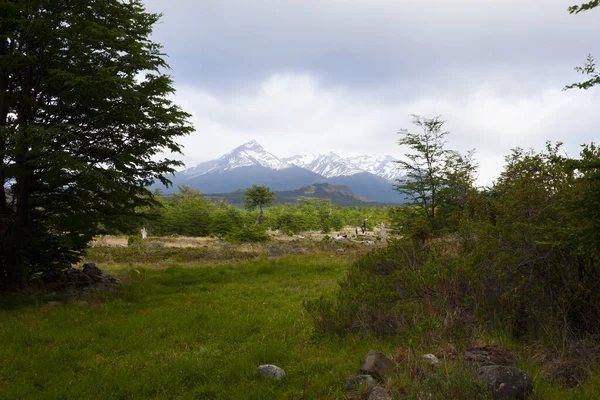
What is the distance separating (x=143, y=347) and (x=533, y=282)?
23.5ft

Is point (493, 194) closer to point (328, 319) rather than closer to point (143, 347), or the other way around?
point (328, 319)

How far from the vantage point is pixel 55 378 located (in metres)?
5.19

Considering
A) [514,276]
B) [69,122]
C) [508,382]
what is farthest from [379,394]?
[69,122]

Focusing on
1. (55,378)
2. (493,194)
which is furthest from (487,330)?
(55,378)

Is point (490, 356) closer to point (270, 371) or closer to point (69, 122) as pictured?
point (270, 371)

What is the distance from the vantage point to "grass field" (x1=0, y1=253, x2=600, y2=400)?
176 inches

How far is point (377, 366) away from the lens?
15.1 feet

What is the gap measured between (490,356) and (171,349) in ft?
17.8

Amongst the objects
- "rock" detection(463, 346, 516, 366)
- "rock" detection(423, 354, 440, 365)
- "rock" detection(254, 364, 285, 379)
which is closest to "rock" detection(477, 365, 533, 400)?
"rock" detection(463, 346, 516, 366)

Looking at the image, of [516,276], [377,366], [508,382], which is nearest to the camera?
[508,382]

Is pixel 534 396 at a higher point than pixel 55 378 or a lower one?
higher

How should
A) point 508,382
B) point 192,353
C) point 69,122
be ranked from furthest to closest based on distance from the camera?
point 69,122
point 192,353
point 508,382

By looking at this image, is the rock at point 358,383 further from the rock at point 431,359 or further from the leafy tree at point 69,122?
the leafy tree at point 69,122

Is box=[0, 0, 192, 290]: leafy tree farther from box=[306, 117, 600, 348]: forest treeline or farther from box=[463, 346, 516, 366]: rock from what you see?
box=[463, 346, 516, 366]: rock
